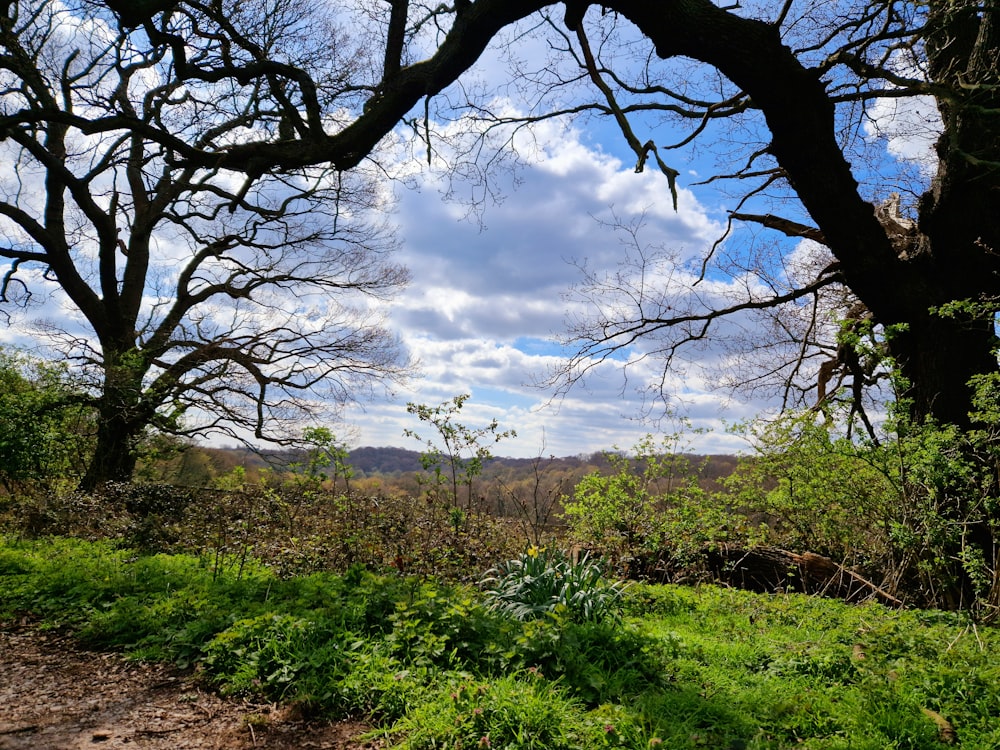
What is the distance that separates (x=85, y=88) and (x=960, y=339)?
1017cm

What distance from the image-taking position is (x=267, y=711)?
3352mm

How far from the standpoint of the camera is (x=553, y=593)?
4863mm

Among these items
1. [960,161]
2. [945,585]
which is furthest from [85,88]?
[945,585]

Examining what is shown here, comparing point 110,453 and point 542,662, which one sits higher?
point 110,453

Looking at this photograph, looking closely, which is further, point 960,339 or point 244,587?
point 960,339

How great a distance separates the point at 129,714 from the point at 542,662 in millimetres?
2377

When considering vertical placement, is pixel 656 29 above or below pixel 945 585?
above

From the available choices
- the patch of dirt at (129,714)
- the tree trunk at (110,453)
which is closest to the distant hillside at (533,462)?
the tree trunk at (110,453)

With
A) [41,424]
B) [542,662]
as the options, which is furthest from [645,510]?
[41,424]

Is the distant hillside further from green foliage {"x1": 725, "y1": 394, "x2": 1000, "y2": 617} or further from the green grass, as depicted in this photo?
the green grass

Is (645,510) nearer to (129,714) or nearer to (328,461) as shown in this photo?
(328,461)

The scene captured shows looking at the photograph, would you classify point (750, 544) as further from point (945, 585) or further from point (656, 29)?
point (656, 29)

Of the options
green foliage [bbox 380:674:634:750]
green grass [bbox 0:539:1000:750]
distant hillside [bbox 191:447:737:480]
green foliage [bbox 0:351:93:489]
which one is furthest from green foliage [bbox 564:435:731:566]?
green foliage [bbox 0:351:93:489]

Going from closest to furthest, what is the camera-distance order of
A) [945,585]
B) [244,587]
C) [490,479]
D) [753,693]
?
[753,693] < [244,587] < [945,585] < [490,479]
